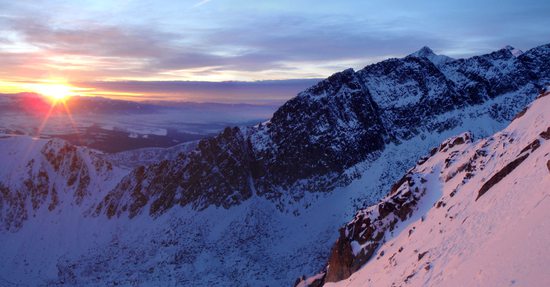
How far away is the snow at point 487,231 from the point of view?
21.1 m

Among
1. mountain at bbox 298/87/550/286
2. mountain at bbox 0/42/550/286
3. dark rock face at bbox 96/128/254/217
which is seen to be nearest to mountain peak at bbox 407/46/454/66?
mountain at bbox 0/42/550/286

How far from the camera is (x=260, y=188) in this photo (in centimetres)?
11056

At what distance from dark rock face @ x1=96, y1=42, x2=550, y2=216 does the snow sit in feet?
220

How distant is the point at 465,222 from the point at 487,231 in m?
4.07

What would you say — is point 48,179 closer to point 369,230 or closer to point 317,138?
point 317,138

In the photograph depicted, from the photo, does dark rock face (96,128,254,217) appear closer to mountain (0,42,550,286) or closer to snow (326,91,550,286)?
mountain (0,42,550,286)

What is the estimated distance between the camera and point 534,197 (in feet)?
83.2

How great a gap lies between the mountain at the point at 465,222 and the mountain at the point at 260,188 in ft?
136

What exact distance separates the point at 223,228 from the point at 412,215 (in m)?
62.7

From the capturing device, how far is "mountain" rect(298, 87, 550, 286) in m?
22.1

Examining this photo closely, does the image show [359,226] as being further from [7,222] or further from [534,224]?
[7,222]

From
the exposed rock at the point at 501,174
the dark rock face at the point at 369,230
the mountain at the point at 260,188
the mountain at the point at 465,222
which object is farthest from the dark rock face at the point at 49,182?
the exposed rock at the point at 501,174

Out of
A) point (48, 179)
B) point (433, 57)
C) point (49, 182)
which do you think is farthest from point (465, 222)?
point (433, 57)

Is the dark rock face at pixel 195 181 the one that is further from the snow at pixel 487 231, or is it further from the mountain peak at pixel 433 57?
the mountain peak at pixel 433 57
